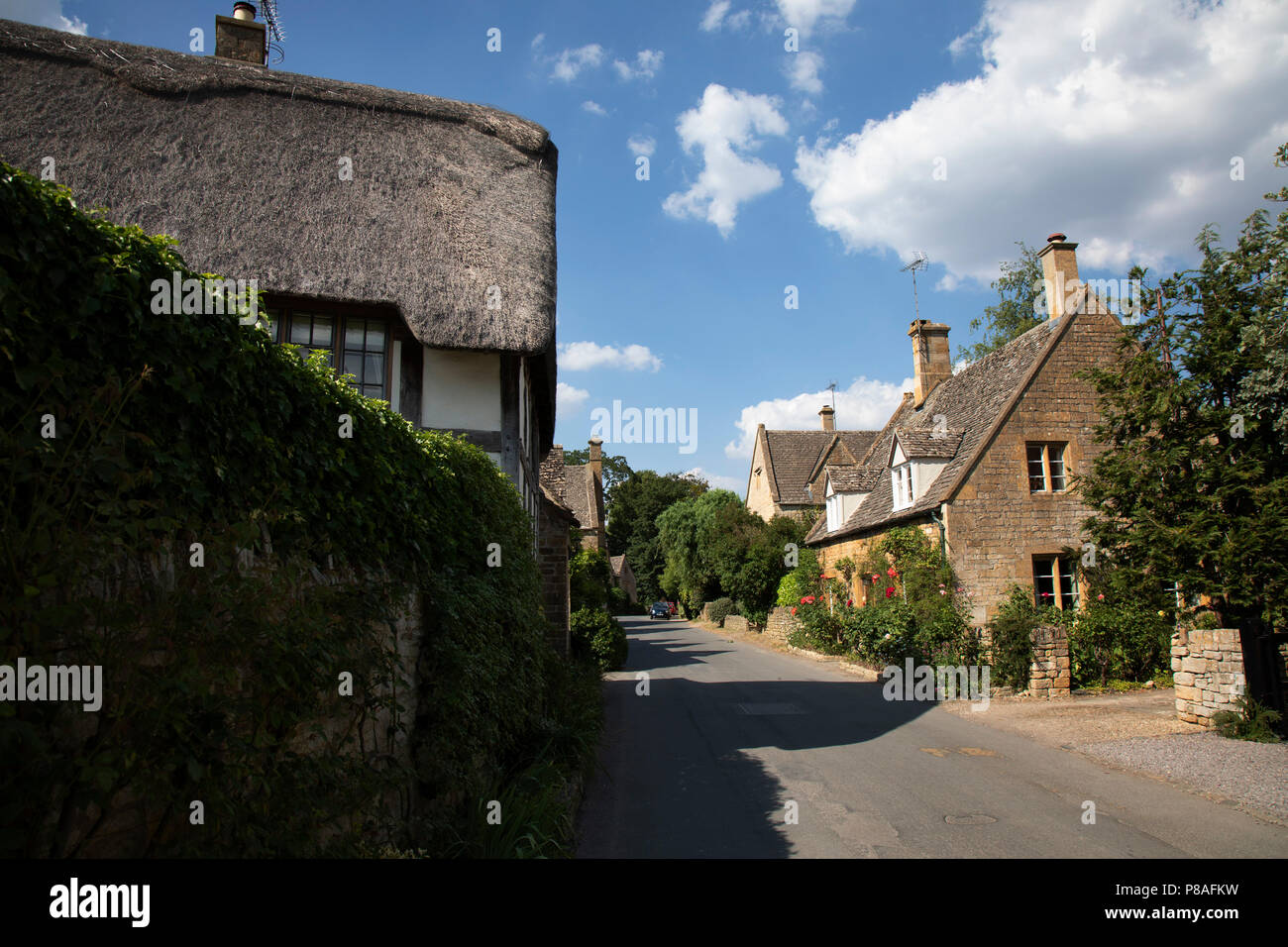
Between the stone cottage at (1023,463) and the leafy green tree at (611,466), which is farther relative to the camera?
the leafy green tree at (611,466)

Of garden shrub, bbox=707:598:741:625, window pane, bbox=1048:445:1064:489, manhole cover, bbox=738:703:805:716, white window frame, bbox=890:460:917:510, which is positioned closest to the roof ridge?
manhole cover, bbox=738:703:805:716

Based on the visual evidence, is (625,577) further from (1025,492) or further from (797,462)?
(1025,492)

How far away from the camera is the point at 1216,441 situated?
33.3 ft

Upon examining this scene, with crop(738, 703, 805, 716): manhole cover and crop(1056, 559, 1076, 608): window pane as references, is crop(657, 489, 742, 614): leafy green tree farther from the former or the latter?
crop(738, 703, 805, 716): manhole cover

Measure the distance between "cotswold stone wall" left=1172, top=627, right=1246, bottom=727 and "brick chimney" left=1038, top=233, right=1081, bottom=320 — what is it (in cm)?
1045

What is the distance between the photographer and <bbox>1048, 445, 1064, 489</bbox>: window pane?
55.1 ft

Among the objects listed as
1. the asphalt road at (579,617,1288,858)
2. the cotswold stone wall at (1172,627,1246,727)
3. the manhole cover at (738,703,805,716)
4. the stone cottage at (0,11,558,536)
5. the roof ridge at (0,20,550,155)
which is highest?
the roof ridge at (0,20,550,155)

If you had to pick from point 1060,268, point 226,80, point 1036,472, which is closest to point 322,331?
point 226,80

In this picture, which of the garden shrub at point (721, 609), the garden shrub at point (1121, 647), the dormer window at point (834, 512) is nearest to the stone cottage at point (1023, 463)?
the garden shrub at point (1121, 647)

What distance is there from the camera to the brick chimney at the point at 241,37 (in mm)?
11742

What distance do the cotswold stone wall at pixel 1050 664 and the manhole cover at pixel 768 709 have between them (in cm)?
447

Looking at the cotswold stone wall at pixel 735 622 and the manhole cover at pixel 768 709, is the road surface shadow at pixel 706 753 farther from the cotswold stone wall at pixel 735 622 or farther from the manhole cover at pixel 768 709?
the cotswold stone wall at pixel 735 622
